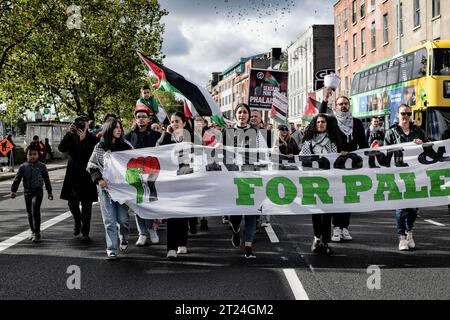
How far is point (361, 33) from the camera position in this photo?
44.5 meters

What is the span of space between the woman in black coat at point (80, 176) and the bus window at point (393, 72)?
49.5 feet

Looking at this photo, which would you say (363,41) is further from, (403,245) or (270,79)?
(403,245)

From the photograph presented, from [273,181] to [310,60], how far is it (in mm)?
55065

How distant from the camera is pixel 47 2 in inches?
1061

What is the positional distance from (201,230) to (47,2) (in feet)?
68.6

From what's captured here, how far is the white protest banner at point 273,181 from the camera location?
24.5ft

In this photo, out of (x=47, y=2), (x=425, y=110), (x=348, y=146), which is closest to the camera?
(x=348, y=146)

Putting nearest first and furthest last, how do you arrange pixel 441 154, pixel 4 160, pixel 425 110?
pixel 441 154 → pixel 425 110 → pixel 4 160

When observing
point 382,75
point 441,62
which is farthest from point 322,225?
point 382,75

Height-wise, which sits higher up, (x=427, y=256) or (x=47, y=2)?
(x=47, y=2)

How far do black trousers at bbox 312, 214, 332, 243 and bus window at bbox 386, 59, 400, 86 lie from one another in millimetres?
14847

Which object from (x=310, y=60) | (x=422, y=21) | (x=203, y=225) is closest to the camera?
(x=203, y=225)

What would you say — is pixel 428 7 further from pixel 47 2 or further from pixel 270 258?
pixel 270 258

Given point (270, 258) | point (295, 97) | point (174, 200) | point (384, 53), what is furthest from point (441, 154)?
point (295, 97)
